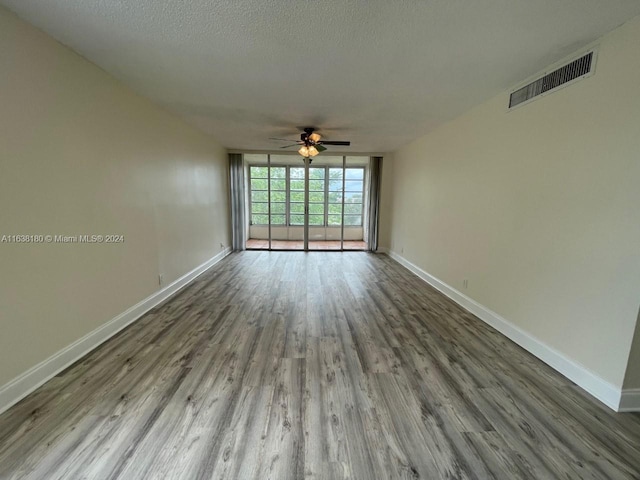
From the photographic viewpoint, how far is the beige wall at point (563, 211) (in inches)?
67.6

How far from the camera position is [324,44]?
194 centimetres

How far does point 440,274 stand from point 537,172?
6.85 ft

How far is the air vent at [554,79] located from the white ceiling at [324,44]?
4.4 inches

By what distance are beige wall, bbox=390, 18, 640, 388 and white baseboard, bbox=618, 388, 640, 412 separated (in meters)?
0.10

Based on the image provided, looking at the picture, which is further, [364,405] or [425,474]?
[364,405]

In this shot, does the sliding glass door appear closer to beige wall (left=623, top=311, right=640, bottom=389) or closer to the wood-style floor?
the wood-style floor

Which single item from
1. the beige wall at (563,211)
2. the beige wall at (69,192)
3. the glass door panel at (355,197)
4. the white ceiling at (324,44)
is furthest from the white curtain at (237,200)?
the beige wall at (563,211)

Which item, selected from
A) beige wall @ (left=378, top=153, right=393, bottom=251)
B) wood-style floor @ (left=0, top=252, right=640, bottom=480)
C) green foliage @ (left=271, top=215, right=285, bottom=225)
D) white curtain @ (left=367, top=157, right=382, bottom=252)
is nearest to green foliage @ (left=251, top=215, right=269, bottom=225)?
green foliage @ (left=271, top=215, right=285, bottom=225)

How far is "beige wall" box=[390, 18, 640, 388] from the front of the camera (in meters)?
1.72

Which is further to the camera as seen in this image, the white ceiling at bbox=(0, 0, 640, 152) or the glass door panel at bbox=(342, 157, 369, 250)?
the glass door panel at bbox=(342, 157, 369, 250)

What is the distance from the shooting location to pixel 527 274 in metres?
2.45

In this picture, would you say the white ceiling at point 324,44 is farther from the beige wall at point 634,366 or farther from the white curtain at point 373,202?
the white curtain at point 373,202

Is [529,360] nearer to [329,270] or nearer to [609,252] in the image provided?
[609,252]

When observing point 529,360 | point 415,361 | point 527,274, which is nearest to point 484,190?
point 527,274
